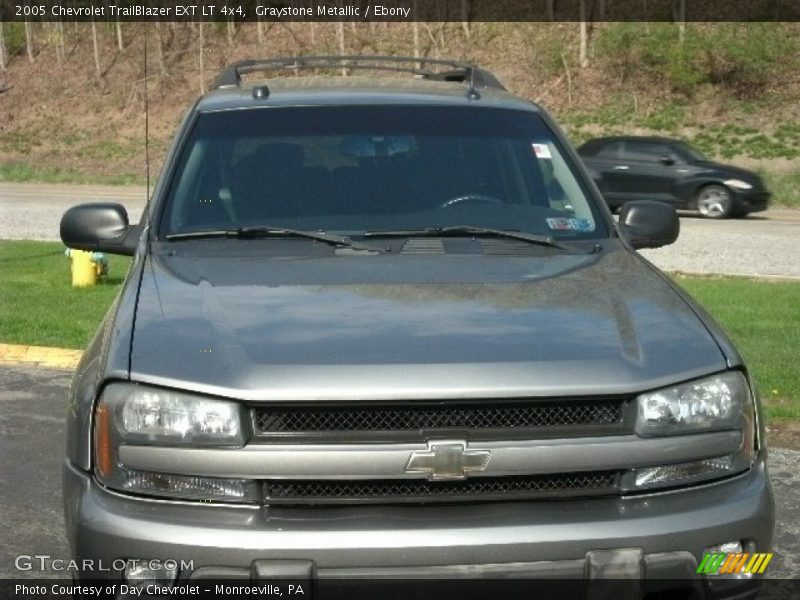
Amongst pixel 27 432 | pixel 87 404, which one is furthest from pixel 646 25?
pixel 87 404

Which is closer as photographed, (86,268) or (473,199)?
(473,199)

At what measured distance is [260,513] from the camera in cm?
351

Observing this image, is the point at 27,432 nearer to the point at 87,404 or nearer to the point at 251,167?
the point at 251,167

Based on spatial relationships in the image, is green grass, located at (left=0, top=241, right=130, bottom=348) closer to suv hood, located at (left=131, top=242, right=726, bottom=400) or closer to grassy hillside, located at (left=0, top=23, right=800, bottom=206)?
suv hood, located at (left=131, top=242, right=726, bottom=400)

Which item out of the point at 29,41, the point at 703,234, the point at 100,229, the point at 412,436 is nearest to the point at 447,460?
the point at 412,436

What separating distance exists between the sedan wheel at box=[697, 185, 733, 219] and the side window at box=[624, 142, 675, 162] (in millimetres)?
1032

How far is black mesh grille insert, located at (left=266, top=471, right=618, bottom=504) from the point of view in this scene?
11.6 feet

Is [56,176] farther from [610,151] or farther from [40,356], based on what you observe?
[40,356]

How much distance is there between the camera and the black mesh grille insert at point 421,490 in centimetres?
353

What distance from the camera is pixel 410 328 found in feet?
12.5

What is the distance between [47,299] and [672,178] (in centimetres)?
1715

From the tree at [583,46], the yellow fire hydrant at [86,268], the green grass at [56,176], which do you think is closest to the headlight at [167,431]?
the yellow fire hydrant at [86,268]

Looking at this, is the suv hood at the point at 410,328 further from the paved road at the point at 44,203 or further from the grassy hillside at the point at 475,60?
the grassy hillside at the point at 475,60

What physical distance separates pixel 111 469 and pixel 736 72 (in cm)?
4503
